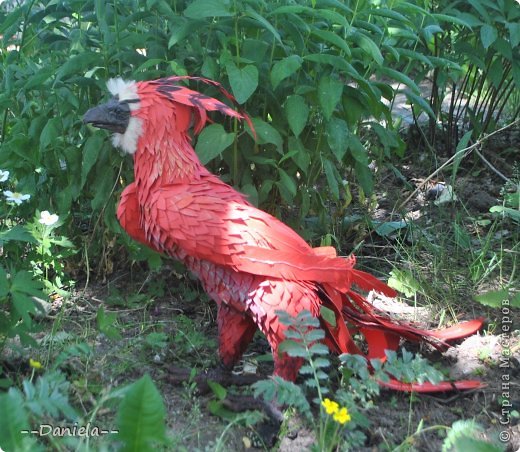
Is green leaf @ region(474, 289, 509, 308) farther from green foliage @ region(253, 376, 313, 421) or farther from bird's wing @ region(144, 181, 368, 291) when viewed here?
green foliage @ region(253, 376, 313, 421)

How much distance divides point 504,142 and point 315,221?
1734 mm

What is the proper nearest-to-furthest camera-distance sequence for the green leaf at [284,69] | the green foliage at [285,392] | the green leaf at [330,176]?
the green foliage at [285,392] → the green leaf at [284,69] → the green leaf at [330,176]

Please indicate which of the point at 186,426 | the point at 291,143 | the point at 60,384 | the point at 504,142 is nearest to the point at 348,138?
the point at 291,143

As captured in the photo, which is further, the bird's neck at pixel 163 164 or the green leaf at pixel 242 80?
the green leaf at pixel 242 80

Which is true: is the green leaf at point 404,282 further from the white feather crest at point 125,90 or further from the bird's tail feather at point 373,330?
the white feather crest at point 125,90

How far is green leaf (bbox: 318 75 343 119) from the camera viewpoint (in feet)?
9.45

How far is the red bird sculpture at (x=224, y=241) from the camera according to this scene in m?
2.42

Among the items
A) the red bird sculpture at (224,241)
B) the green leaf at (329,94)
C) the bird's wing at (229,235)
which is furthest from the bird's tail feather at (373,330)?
the green leaf at (329,94)

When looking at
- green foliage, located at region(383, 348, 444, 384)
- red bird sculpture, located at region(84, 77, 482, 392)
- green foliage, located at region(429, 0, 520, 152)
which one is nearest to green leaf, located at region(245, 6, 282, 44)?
red bird sculpture, located at region(84, 77, 482, 392)

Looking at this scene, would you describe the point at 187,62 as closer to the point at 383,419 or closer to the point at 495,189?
the point at 383,419

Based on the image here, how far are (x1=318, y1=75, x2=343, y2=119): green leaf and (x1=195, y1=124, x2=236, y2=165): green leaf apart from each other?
359 mm

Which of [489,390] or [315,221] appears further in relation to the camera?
[315,221]

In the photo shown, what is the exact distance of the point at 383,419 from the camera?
247 cm

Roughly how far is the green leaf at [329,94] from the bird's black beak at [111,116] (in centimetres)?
77
